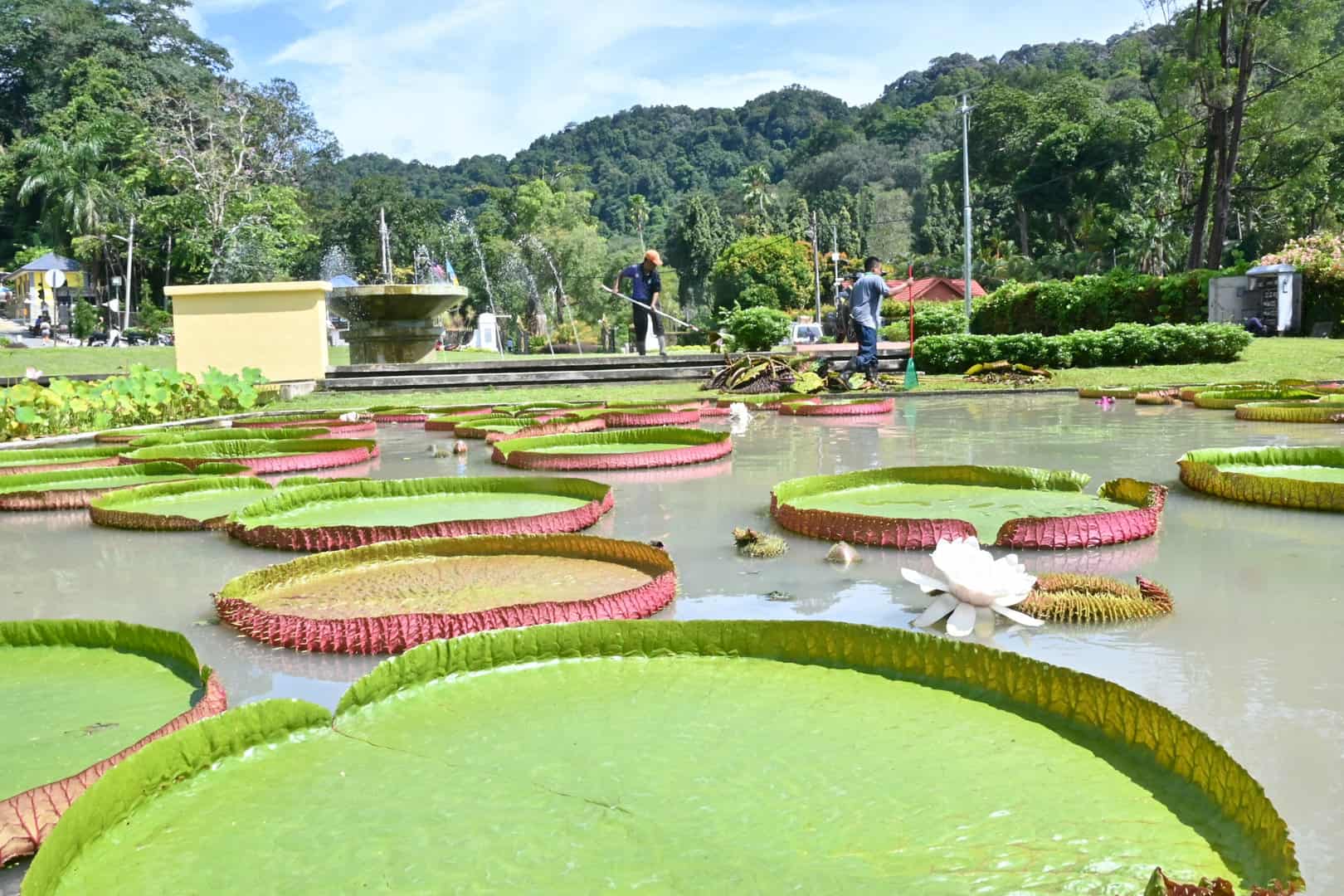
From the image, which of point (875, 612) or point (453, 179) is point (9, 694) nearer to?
point (875, 612)

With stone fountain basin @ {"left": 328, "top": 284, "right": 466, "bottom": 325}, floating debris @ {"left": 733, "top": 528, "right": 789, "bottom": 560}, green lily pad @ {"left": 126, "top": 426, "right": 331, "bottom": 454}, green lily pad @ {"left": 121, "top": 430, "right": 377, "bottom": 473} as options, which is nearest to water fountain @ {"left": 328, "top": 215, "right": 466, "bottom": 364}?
stone fountain basin @ {"left": 328, "top": 284, "right": 466, "bottom": 325}

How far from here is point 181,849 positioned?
1.47 metres

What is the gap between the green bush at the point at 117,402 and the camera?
9.91 m

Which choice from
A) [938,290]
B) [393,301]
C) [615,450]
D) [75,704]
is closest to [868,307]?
[615,450]

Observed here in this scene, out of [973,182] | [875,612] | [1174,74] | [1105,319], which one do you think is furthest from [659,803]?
[973,182]

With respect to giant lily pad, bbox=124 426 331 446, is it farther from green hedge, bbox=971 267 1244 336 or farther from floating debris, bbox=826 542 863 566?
green hedge, bbox=971 267 1244 336

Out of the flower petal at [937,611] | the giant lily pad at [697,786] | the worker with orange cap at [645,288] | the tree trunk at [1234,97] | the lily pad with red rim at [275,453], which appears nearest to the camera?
the giant lily pad at [697,786]

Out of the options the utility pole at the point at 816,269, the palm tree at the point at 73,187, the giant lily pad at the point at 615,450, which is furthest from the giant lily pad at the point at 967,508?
the palm tree at the point at 73,187

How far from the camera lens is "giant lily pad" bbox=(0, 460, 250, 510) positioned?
17.8 ft

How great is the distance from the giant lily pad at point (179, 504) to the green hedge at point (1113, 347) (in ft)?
41.0

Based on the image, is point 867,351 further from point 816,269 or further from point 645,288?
point 816,269

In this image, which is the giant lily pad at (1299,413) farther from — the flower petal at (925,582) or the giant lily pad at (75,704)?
the giant lily pad at (75,704)

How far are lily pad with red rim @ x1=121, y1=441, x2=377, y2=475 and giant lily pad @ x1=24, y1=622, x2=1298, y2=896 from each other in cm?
476

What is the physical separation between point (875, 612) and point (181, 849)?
189 centimetres
